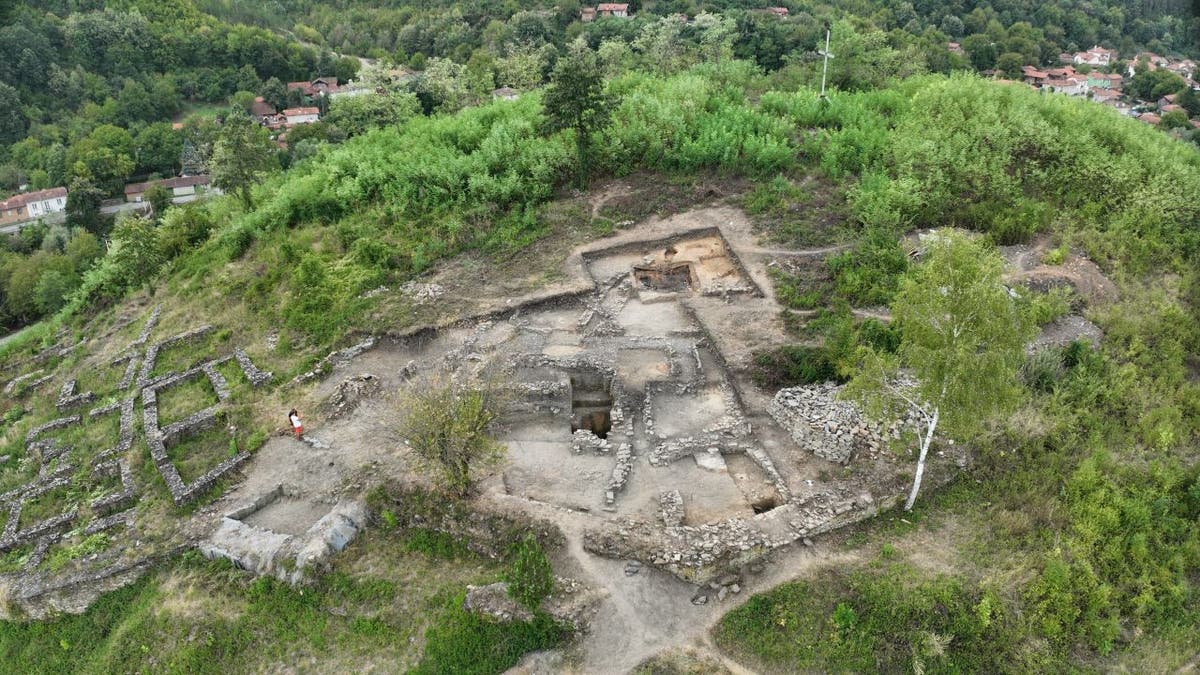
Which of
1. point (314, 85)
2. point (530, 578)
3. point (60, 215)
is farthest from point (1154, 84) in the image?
point (60, 215)

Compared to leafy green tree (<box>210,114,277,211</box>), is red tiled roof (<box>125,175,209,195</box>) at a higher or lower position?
lower

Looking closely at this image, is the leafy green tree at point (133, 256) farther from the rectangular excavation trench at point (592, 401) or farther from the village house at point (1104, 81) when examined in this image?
the village house at point (1104, 81)

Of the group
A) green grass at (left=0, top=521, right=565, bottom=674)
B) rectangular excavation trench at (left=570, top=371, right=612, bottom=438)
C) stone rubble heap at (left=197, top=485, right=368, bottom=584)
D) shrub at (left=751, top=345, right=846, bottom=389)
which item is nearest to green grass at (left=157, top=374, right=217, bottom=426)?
stone rubble heap at (left=197, top=485, right=368, bottom=584)

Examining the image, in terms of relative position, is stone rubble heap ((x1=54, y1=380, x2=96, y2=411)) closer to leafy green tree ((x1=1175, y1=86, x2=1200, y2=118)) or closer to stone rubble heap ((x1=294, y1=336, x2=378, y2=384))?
stone rubble heap ((x1=294, y1=336, x2=378, y2=384))

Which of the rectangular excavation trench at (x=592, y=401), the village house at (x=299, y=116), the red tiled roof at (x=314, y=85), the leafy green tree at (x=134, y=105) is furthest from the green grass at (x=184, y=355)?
the red tiled roof at (x=314, y=85)

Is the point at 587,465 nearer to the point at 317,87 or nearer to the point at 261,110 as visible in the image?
the point at 261,110

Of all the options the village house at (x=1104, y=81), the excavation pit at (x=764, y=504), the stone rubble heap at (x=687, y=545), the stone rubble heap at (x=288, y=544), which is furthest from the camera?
the village house at (x=1104, y=81)
